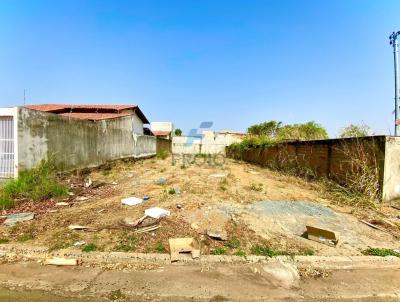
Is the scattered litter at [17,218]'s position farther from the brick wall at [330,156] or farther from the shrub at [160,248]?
the brick wall at [330,156]

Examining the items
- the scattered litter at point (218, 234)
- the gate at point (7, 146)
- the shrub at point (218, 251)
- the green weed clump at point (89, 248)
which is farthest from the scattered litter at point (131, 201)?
the gate at point (7, 146)

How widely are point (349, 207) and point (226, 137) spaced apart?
22429 millimetres

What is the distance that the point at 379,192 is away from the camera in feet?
18.7

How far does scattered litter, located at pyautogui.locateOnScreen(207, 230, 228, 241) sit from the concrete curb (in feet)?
1.50

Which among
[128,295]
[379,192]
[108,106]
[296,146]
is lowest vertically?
[128,295]

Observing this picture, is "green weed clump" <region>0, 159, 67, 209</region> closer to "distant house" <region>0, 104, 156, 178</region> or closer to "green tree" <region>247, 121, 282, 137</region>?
"distant house" <region>0, 104, 156, 178</region>

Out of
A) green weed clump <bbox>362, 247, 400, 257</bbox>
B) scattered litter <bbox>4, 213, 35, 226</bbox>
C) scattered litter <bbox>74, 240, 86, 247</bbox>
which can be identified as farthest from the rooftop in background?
green weed clump <bbox>362, 247, 400, 257</bbox>

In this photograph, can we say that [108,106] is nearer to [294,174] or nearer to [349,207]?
[294,174]

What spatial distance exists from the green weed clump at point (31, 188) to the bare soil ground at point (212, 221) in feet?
0.83

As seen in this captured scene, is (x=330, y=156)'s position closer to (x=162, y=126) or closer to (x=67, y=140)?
(x=67, y=140)

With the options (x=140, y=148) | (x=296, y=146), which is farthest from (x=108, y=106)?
(x=296, y=146)

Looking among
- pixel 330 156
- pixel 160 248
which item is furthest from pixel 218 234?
pixel 330 156

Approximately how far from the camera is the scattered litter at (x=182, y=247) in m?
3.13

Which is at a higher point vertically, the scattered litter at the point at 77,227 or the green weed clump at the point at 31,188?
the green weed clump at the point at 31,188
